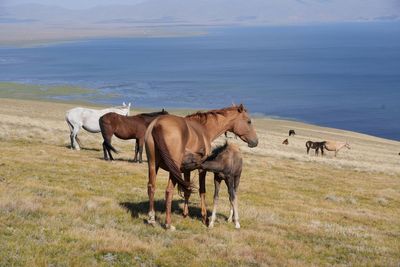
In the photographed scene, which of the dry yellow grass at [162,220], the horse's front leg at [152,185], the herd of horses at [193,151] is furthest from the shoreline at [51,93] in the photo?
the horse's front leg at [152,185]

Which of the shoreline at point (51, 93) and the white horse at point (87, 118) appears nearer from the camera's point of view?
the white horse at point (87, 118)

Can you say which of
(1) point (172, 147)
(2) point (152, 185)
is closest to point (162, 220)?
(2) point (152, 185)

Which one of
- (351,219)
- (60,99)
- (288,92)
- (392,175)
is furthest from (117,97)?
(351,219)

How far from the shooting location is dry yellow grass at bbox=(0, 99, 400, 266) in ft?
31.7

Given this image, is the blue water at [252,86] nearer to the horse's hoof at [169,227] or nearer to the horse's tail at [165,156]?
the horse's hoof at [169,227]

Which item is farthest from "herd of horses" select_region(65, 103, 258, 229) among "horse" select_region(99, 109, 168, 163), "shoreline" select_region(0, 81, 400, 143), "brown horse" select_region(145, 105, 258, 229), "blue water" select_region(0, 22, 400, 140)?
"shoreline" select_region(0, 81, 400, 143)

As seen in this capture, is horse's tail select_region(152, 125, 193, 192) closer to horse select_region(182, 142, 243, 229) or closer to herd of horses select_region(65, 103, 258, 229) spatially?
herd of horses select_region(65, 103, 258, 229)

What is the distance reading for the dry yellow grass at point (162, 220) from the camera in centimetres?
966

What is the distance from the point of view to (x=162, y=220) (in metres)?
12.5

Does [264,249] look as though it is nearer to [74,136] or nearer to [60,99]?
[74,136]

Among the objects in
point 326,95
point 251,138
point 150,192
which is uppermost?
point 251,138

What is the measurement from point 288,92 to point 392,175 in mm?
98565

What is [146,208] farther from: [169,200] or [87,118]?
[87,118]

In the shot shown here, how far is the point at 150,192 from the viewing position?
11.7 metres
